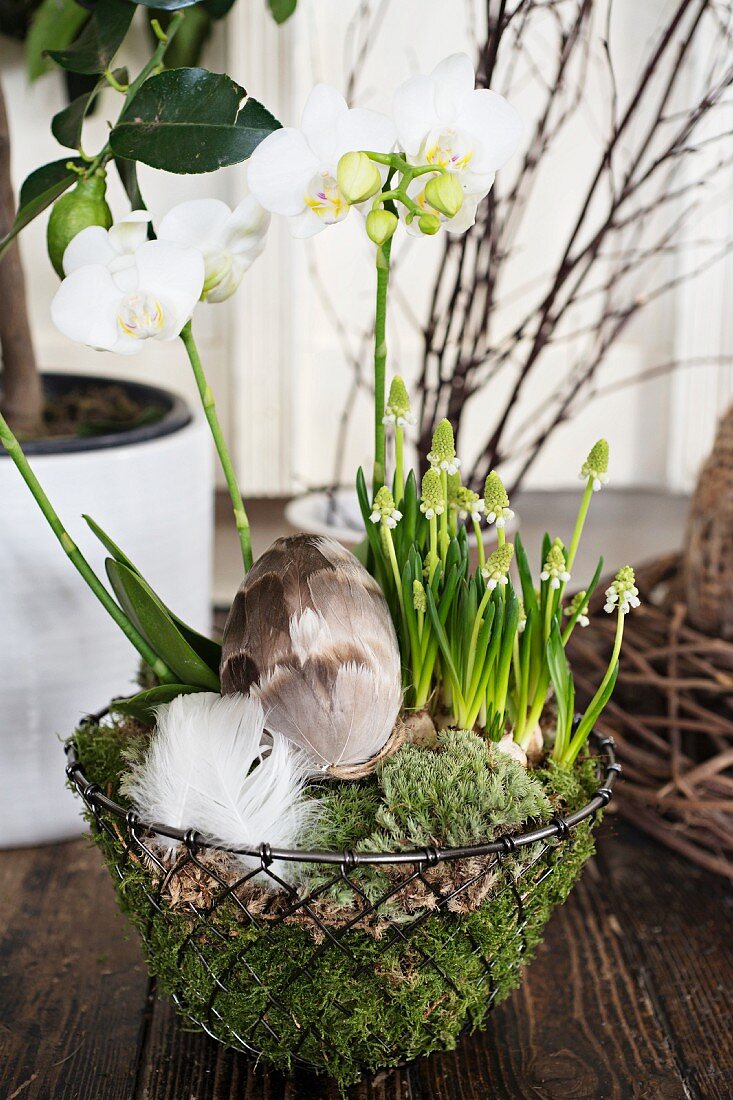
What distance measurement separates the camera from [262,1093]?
553 mm

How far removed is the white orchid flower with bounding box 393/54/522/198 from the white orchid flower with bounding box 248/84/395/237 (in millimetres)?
13

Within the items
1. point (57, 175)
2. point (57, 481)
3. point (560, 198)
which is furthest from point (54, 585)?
point (560, 198)

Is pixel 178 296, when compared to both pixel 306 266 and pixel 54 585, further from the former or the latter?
pixel 306 266

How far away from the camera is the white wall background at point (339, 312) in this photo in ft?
3.98

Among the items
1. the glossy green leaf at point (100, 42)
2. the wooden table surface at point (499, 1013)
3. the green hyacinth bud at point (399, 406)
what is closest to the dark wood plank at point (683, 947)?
the wooden table surface at point (499, 1013)

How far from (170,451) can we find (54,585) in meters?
0.13

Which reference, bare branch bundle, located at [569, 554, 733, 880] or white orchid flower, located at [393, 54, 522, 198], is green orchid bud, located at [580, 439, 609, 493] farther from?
bare branch bundle, located at [569, 554, 733, 880]

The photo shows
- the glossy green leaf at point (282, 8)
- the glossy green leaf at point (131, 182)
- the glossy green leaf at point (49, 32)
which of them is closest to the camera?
the glossy green leaf at point (131, 182)

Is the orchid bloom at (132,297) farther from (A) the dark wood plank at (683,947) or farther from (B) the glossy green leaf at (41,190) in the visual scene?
(A) the dark wood plank at (683,947)

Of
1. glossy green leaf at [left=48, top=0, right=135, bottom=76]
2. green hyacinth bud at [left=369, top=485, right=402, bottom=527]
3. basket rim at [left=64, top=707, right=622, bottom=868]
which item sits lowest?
basket rim at [left=64, top=707, right=622, bottom=868]

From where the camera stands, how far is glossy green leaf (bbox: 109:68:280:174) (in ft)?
1.67

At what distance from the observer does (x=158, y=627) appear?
20.8 inches

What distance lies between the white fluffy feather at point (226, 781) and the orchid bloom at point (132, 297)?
0.18m

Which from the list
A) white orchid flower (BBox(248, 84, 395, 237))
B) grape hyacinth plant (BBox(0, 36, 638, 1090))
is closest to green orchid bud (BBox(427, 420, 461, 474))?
grape hyacinth plant (BBox(0, 36, 638, 1090))
